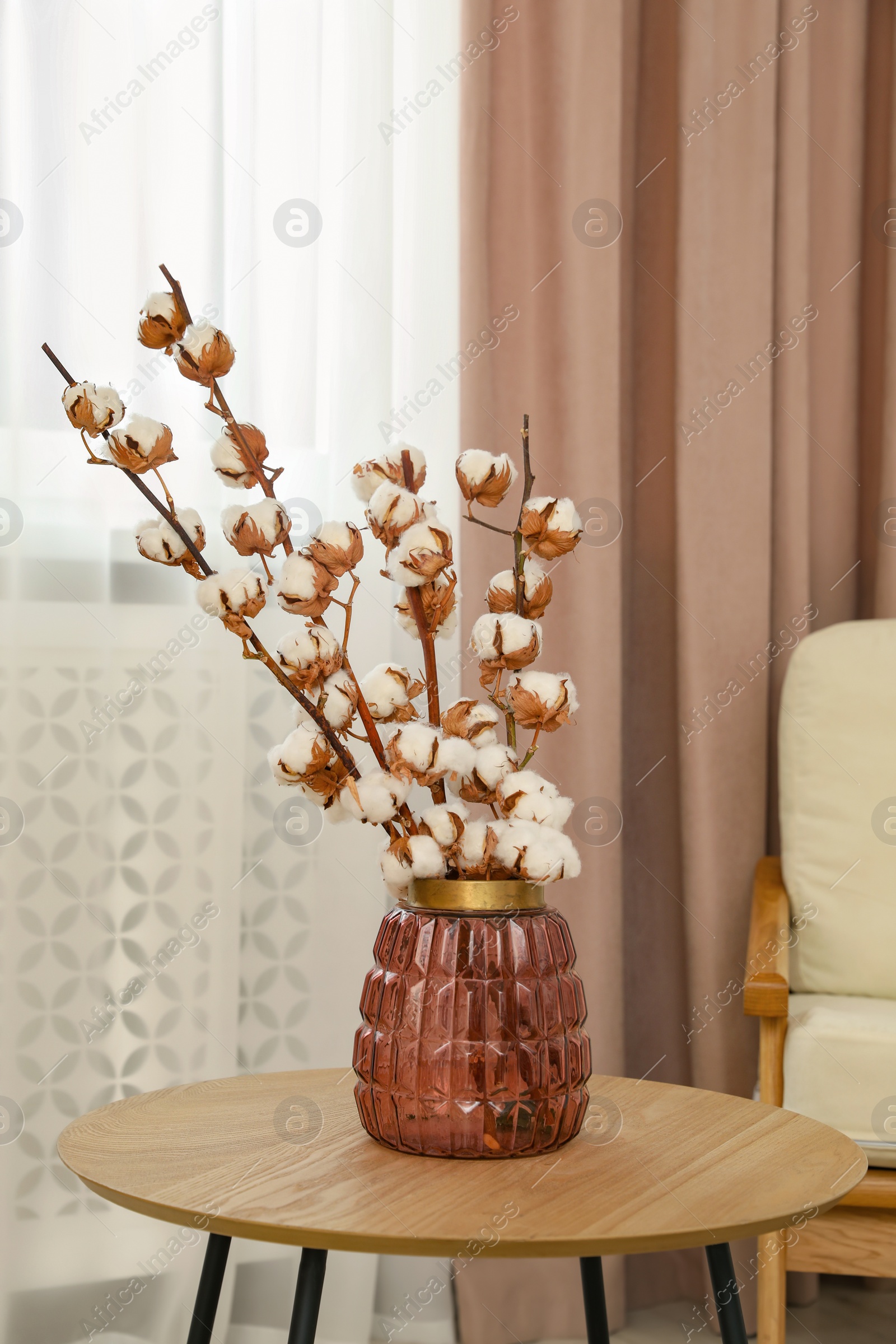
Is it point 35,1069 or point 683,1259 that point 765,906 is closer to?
point 683,1259

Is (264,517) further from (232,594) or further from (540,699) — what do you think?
(540,699)

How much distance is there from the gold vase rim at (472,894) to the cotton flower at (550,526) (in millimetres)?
246

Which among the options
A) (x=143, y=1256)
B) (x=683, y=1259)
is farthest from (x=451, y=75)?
(x=683, y=1259)

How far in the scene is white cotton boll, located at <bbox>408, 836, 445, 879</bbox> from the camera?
85 cm

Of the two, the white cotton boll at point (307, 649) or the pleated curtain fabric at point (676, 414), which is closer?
the white cotton boll at point (307, 649)

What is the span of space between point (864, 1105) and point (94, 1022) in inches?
37.1

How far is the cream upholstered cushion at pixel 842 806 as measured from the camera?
169 centimetres

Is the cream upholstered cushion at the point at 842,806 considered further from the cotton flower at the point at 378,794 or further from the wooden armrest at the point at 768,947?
the cotton flower at the point at 378,794

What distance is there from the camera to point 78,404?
0.80 metres

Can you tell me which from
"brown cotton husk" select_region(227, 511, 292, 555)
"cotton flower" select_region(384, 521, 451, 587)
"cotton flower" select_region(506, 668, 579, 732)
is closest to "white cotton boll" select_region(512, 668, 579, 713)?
"cotton flower" select_region(506, 668, 579, 732)

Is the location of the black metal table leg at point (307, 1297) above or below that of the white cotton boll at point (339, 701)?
below

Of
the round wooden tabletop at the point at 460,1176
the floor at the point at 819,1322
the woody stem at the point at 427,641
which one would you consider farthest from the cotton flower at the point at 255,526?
the floor at the point at 819,1322

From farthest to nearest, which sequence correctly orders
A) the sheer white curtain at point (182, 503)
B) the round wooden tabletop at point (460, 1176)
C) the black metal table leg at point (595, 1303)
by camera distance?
the sheer white curtain at point (182, 503) < the black metal table leg at point (595, 1303) < the round wooden tabletop at point (460, 1176)

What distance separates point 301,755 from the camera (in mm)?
843
